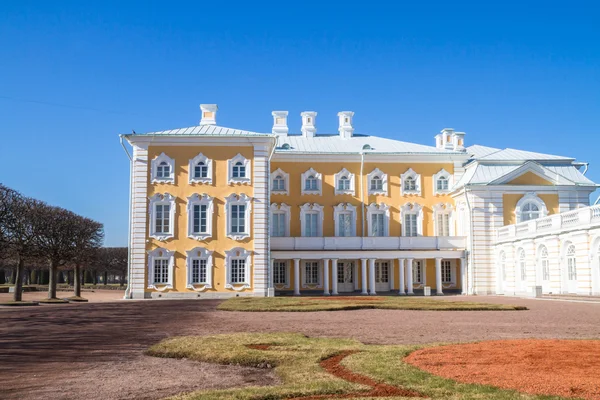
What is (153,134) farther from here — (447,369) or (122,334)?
(447,369)

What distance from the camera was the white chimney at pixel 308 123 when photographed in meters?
51.3

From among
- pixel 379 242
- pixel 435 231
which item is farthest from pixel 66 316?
pixel 435 231

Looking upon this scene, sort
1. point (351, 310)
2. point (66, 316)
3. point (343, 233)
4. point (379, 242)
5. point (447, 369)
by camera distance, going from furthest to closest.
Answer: point (343, 233) → point (379, 242) → point (351, 310) → point (66, 316) → point (447, 369)

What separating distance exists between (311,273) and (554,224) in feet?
57.8

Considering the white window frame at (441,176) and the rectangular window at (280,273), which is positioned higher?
the white window frame at (441,176)

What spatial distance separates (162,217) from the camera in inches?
1550

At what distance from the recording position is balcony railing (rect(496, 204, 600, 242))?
1229 inches

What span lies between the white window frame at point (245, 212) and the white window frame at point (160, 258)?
3719 mm

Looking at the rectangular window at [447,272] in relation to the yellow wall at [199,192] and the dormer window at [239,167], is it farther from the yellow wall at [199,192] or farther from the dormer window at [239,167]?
the dormer window at [239,167]

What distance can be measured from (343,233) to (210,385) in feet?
125

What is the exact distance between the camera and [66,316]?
22938 mm

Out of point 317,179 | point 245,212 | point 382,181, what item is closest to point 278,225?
point 317,179

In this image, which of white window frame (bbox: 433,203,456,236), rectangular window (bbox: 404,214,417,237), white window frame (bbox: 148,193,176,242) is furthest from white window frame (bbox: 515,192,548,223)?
white window frame (bbox: 148,193,176,242)

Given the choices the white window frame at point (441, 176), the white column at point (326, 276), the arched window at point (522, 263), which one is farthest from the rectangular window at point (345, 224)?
the arched window at point (522, 263)
